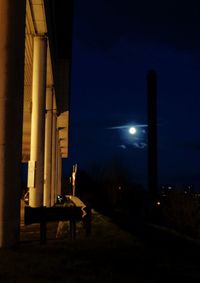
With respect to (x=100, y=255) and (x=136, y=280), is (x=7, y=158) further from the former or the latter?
(x=136, y=280)

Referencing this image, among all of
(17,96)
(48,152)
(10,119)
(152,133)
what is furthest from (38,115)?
(10,119)

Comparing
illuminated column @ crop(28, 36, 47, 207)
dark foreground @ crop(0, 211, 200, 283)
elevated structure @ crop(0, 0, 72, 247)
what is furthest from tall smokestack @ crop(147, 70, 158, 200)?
dark foreground @ crop(0, 211, 200, 283)

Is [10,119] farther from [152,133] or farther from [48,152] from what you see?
[152,133]

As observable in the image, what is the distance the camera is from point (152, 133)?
3192 centimetres

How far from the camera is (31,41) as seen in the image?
24750mm

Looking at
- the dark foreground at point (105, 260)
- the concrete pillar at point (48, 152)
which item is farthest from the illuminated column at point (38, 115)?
the dark foreground at point (105, 260)

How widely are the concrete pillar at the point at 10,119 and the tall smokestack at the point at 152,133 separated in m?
19.7

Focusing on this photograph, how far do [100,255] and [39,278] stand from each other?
242 cm

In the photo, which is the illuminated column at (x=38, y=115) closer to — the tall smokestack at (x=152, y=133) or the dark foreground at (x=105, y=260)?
the tall smokestack at (x=152, y=133)

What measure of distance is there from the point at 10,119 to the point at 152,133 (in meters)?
20.4

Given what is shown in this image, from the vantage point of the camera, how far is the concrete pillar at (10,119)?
39.2 ft

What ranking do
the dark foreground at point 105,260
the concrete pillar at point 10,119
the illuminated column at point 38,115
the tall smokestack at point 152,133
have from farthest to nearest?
the tall smokestack at point 152,133 < the illuminated column at point 38,115 < the concrete pillar at point 10,119 < the dark foreground at point 105,260

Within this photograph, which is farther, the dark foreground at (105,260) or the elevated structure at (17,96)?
the elevated structure at (17,96)

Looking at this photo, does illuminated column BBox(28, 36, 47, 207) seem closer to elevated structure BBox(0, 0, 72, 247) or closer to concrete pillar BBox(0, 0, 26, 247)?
elevated structure BBox(0, 0, 72, 247)
